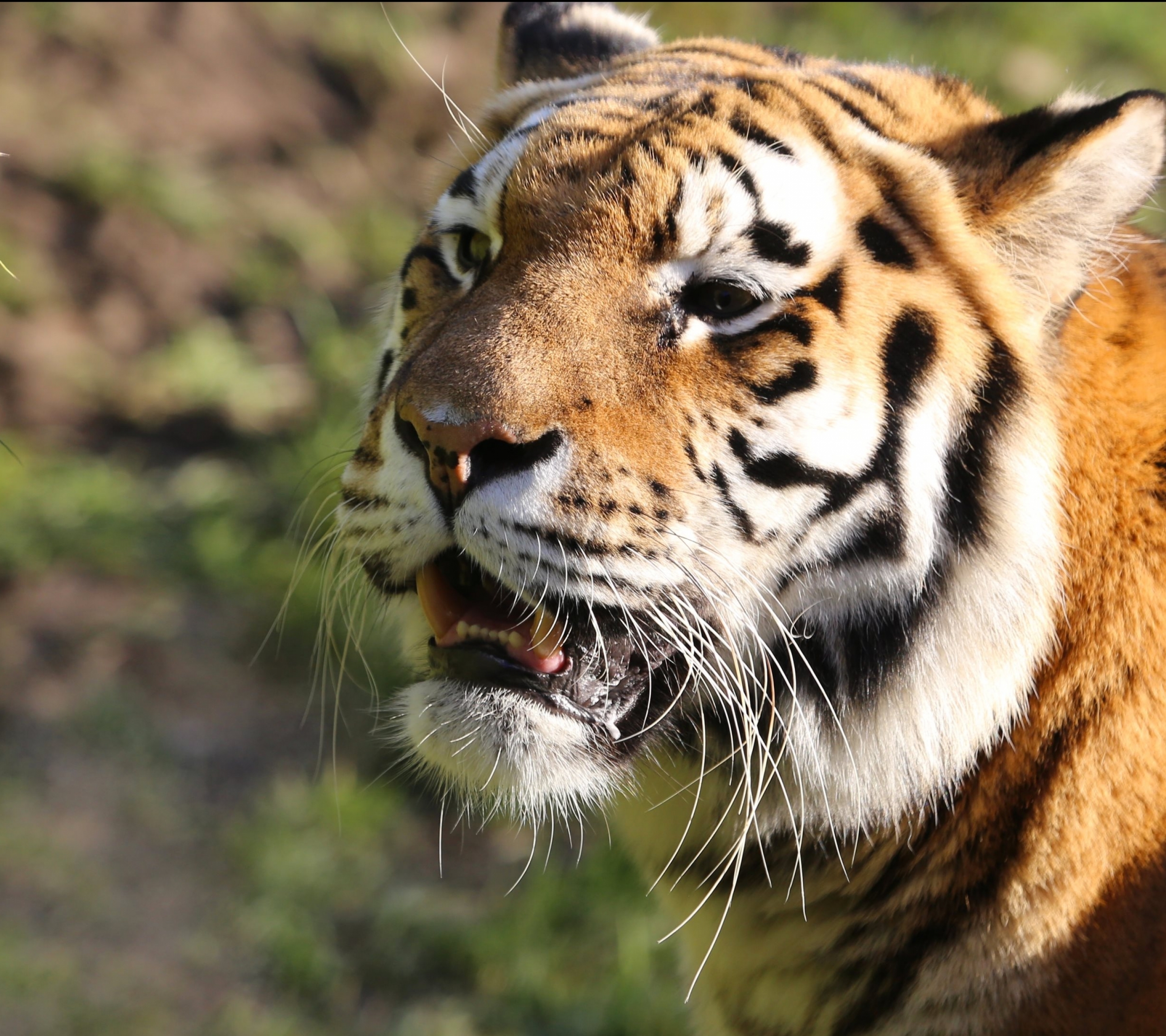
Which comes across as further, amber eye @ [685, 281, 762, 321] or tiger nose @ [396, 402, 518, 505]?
amber eye @ [685, 281, 762, 321]

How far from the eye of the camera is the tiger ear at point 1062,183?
1.40 m

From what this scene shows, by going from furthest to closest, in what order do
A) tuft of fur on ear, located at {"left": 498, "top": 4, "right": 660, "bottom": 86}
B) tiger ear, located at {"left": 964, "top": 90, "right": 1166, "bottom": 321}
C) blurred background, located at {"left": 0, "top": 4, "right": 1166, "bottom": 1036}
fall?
blurred background, located at {"left": 0, "top": 4, "right": 1166, "bottom": 1036}, tuft of fur on ear, located at {"left": 498, "top": 4, "right": 660, "bottom": 86}, tiger ear, located at {"left": 964, "top": 90, "right": 1166, "bottom": 321}

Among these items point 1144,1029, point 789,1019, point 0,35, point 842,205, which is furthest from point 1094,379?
point 0,35

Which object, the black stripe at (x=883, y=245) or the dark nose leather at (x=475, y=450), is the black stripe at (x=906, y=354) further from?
the dark nose leather at (x=475, y=450)

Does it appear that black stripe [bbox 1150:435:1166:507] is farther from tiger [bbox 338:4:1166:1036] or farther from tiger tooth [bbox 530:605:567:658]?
tiger tooth [bbox 530:605:567:658]

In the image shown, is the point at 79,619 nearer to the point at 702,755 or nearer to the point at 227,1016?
the point at 227,1016

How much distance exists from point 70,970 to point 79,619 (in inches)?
36.3

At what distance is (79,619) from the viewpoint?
296 cm

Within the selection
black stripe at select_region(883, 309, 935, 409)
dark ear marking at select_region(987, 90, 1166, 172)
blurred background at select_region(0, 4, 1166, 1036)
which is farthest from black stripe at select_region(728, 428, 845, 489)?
blurred background at select_region(0, 4, 1166, 1036)

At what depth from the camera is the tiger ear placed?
140cm

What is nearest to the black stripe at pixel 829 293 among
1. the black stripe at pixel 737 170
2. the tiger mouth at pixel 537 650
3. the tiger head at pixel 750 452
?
the tiger head at pixel 750 452

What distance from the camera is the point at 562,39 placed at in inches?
79.2

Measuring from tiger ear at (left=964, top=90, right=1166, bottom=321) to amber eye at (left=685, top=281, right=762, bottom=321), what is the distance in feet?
1.05

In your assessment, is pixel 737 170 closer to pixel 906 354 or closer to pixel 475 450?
pixel 906 354
